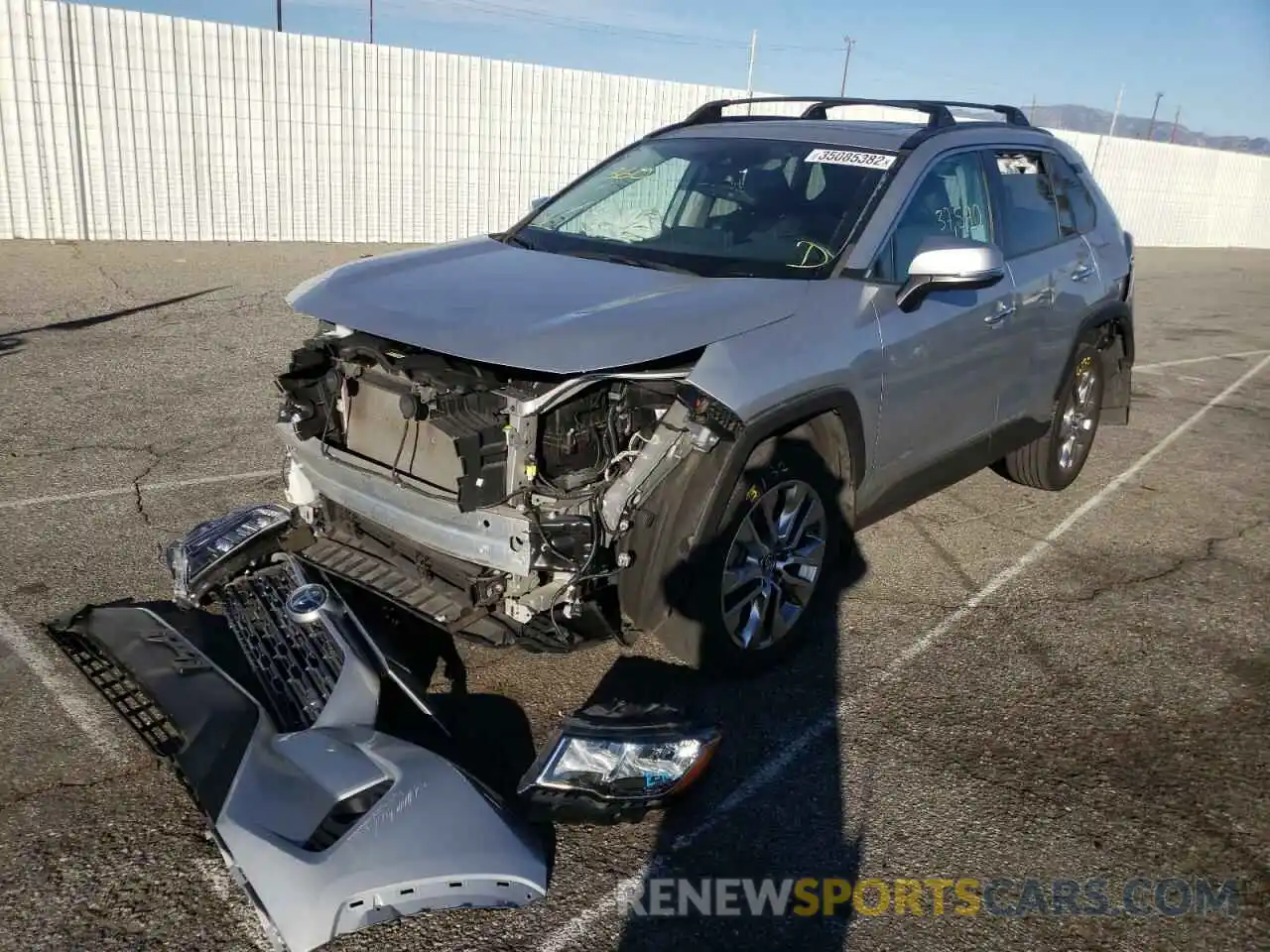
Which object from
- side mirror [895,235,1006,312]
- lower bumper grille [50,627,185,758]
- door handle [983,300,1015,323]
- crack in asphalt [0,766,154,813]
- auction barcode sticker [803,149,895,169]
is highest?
auction barcode sticker [803,149,895,169]

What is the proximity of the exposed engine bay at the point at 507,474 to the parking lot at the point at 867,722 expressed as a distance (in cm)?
52

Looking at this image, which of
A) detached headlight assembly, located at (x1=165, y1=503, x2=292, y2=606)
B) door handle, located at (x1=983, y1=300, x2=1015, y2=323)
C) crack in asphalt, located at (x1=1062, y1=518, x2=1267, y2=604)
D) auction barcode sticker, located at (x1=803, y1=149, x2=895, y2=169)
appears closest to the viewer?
detached headlight assembly, located at (x1=165, y1=503, x2=292, y2=606)

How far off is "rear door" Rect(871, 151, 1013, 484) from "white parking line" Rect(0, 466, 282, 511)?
3589 mm

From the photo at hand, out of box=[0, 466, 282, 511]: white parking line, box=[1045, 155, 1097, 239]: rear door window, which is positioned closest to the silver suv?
box=[1045, 155, 1097, 239]: rear door window

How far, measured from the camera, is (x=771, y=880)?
2938 mm

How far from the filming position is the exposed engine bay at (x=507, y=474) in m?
3.27

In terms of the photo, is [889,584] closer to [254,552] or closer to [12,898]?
[254,552]

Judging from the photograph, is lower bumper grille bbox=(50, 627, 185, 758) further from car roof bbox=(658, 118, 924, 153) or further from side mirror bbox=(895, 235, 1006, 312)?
car roof bbox=(658, 118, 924, 153)

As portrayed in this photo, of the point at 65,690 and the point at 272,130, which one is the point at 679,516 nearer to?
the point at 65,690

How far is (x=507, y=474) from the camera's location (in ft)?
10.8

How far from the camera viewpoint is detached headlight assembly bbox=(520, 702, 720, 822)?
2926mm

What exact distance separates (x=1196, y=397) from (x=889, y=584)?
676 centimetres

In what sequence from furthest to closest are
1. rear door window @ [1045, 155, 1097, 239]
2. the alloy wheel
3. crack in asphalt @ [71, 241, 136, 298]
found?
1. crack in asphalt @ [71, 241, 136, 298]
2. rear door window @ [1045, 155, 1097, 239]
3. the alloy wheel

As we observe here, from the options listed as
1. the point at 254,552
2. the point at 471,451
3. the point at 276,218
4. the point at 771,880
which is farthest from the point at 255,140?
the point at 771,880
